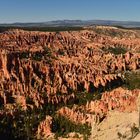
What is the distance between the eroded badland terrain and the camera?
288ft

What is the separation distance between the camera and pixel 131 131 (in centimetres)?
7550

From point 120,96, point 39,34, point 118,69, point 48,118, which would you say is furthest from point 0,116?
point 39,34

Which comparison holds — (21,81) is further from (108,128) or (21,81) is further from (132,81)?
(108,128)

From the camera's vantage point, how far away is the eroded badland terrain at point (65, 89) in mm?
87750

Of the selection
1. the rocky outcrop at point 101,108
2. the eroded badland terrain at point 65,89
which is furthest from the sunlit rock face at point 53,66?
the rocky outcrop at point 101,108

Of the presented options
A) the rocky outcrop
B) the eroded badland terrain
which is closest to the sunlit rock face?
the eroded badland terrain

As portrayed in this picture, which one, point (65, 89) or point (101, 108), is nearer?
point (101, 108)

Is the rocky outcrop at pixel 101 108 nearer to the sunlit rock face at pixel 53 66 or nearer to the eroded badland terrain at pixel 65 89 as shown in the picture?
the eroded badland terrain at pixel 65 89

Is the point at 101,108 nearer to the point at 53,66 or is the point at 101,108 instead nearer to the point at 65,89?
the point at 65,89

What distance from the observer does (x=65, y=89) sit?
4673 inches

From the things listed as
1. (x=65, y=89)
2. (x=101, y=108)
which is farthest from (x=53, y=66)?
(x=101, y=108)

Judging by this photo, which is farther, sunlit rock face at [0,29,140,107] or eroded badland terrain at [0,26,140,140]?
sunlit rock face at [0,29,140,107]

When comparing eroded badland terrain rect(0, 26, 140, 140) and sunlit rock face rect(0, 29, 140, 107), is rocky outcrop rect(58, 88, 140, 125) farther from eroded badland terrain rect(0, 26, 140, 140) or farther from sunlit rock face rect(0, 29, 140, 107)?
sunlit rock face rect(0, 29, 140, 107)

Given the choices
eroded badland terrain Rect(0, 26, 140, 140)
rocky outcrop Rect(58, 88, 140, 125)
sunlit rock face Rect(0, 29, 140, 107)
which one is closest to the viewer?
eroded badland terrain Rect(0, 26, 140, 140)
